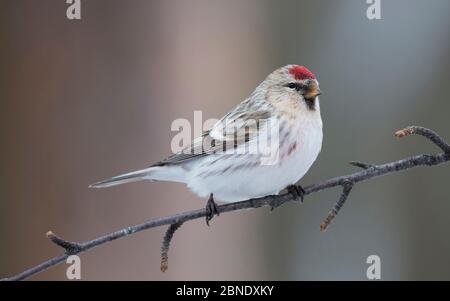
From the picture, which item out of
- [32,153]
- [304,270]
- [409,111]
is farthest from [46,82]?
[409,111]

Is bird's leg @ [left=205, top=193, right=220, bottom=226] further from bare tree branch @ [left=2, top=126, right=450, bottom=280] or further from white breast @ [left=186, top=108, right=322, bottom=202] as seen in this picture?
bare tree branch @ [left=2, top=126, right=450, bottom=280]

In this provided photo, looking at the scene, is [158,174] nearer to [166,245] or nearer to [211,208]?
[211,208]

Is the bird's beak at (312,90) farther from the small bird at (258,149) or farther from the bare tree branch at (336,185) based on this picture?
the bare tree branch at (336,185)

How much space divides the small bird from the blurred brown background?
57 cm

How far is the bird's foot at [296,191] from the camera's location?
67.1 inches

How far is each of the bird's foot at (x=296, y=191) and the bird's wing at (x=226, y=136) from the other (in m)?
0.20

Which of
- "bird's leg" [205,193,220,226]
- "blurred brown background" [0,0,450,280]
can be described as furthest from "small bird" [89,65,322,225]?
"blurred brown background" [0,0,450,280]

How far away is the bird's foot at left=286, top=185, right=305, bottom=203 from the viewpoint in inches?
67.1

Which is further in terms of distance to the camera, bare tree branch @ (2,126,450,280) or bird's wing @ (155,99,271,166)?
bird's wing @ (155,99,271,166)

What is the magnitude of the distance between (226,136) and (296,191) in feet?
0.98

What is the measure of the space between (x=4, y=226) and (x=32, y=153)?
0.27 meters

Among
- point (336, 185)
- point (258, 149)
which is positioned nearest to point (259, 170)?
point (258, 149)

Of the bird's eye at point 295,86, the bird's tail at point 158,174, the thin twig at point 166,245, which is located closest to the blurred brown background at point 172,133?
the bird's tail at point 158,174
